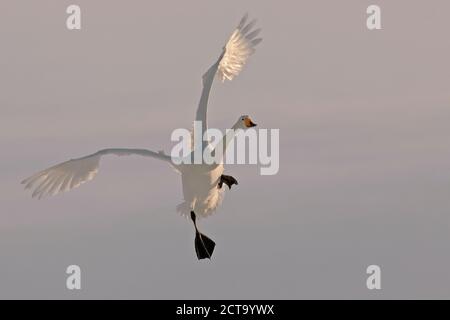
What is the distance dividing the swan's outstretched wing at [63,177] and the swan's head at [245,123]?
6.36 feet

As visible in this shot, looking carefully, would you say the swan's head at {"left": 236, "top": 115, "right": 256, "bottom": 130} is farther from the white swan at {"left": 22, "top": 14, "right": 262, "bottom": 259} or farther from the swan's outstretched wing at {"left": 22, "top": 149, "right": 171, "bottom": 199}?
the swan's outstretched wing at {"left": 22, "top": 149, "right": 171, "bottom": 199}

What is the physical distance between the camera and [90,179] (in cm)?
2694

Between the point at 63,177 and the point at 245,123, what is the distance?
419 centimetres

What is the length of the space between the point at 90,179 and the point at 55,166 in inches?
31.9

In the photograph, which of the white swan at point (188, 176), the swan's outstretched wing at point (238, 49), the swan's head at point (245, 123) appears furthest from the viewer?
the swan's outstretched wing at point (238, 49)

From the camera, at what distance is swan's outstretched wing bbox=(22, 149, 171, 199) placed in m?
26.8

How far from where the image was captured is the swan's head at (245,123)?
27375 mm

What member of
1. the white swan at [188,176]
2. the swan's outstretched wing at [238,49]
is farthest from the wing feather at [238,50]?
the white swan at [188,176]

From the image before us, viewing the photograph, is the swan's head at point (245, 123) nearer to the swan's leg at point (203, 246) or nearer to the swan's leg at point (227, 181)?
the swan's leg at point (227, 181)

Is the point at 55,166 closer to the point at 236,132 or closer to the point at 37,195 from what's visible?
Answer: the point at 37,195

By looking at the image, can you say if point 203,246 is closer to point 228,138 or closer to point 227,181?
point 227,181

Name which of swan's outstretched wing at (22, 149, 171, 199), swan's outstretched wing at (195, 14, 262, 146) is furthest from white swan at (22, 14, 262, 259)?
swan's outstretched wing at (195, 14, 262, 146)

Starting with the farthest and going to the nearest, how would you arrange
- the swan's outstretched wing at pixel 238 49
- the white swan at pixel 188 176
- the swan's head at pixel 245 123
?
the swan's outstretched wing at pixel 238 49 < the swan's head at pixel 245 123 < the white swan at pixel 188 176

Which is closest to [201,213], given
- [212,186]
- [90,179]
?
[212,186]
